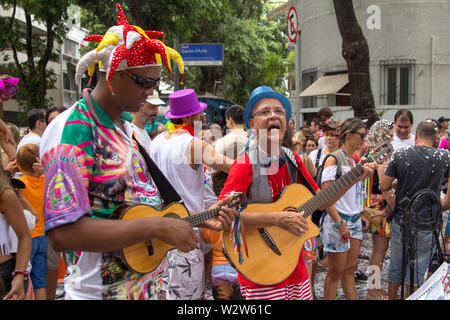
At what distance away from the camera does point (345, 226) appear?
176 inches

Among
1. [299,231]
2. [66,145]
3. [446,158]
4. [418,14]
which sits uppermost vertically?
[418,14]

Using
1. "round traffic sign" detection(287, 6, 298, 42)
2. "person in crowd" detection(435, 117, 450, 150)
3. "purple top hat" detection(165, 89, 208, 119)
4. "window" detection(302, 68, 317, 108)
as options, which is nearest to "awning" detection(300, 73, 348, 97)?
"window" detection(302, 68, 317, 108)

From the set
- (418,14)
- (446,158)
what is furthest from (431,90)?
(446,158)

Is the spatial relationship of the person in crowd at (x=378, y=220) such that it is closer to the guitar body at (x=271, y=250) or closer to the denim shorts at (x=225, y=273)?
the denim shorts at (x=225, y=273)

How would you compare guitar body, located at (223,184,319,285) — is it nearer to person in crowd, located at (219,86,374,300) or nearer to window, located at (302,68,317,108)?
person in crowd, located at (219,86,374,300)

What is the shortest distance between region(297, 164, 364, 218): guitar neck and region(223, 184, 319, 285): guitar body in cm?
6

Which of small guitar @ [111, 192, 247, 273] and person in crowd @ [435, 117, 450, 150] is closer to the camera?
small guitar @ [111, 192, 247, 273]

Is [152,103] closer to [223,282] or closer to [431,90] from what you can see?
[223,282]

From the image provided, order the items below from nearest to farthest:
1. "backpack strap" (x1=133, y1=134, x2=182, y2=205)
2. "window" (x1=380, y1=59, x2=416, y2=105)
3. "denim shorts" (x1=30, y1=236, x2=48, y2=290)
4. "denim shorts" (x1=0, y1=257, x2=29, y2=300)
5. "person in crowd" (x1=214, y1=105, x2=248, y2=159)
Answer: "backpack strap" (x1=133, y1=134, x2=182, y2=205) < "denim shorts" (x1=0, y1=257, x2=29, y2=300) < "denim shorts" (x1=30, y1=236, x2=48, y2=290) < "person in crowd" (x1=214, y1=105, x2=248, y2=159) < "window" (x1=380, y1=59, x2=416, y2=105)

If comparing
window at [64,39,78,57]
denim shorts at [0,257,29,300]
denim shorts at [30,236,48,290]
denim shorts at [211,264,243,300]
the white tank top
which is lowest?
denim shorts at [211,264,243,300]

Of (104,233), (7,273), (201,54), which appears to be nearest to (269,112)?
(104,233)

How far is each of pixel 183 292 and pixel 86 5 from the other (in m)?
8.67

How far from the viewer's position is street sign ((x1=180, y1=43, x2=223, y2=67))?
9133 millimetres

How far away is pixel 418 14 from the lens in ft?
67.7
